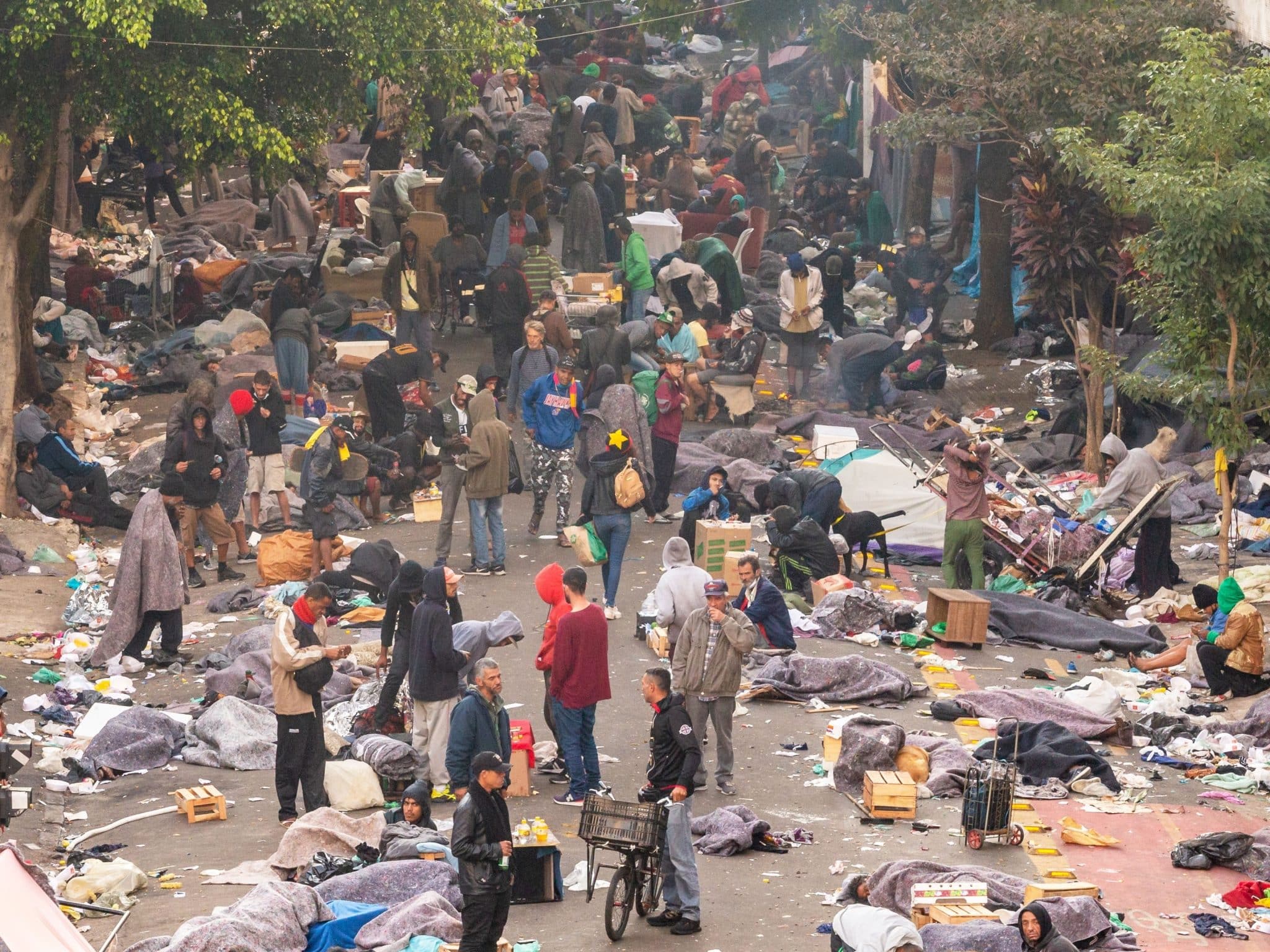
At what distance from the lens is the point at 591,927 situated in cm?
935

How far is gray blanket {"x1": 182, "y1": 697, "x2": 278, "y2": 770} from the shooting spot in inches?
479

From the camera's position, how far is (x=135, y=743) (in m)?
12.3

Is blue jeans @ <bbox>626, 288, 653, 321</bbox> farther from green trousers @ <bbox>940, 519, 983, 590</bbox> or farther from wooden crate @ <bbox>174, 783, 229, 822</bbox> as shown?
wooden crate @ <bbox>174, 783, 229, 822</bbox>

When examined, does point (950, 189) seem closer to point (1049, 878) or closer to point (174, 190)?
point (174, 190)

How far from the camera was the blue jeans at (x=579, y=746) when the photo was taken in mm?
10945

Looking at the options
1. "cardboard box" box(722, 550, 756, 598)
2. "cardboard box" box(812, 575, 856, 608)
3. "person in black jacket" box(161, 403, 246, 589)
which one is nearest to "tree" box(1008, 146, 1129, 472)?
"cardboard box" box(812, 575, 856, 608)

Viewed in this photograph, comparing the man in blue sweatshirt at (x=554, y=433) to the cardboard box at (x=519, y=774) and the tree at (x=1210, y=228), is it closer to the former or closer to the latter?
the tree at (x=1210, y=228)

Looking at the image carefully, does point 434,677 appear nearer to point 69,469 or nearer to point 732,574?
point 732,574

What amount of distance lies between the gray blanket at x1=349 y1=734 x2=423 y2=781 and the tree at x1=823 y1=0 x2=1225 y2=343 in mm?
11826

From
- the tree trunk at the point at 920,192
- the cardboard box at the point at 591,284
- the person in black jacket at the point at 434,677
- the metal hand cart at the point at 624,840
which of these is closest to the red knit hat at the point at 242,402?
the person in black jacket at the point at 434,677

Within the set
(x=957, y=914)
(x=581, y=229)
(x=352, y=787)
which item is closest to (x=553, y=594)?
(x=352, y=787)

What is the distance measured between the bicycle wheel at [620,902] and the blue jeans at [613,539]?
17.7 ft

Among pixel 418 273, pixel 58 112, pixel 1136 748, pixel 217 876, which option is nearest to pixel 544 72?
pixel 418 273

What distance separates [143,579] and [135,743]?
1996mm
